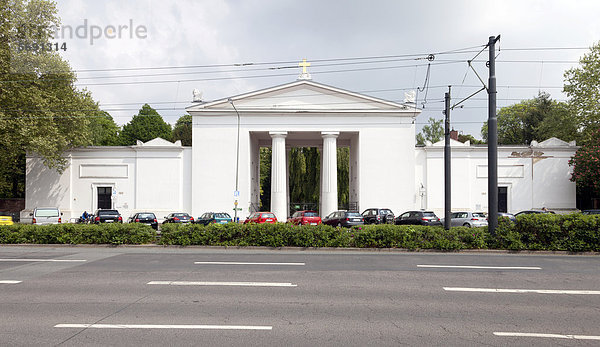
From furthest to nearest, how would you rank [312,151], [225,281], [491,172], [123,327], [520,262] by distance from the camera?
[312,151]
[491,172]
[520,262]
[225,281]
[123,327]

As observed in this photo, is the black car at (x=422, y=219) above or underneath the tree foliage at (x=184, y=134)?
underneath

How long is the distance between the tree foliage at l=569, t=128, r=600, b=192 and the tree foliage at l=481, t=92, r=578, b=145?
227 inches

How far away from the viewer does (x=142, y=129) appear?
72.1m

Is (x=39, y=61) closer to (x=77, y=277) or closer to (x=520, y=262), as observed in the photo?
(x=77, y=277)

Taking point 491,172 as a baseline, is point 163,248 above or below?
below

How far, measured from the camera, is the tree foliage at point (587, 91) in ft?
130

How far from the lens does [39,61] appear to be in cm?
3619

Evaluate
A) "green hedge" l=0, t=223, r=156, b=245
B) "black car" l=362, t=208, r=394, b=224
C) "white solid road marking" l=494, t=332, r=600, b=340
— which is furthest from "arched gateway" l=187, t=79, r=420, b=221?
"white solid road marking" l=494, t=332, r=600, b=340

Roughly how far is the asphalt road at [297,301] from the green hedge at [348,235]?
8.69 feet

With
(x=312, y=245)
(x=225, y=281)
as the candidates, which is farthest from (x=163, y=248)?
(x=225, y=281)

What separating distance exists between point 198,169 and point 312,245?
88.9ft

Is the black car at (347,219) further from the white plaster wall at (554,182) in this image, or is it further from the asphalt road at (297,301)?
the white plaster wall at (554,182)

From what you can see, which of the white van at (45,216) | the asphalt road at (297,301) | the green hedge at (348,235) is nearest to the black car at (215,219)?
the white van at (45,216)

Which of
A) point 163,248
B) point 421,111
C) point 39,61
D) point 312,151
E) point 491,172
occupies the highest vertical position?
point 39,61
